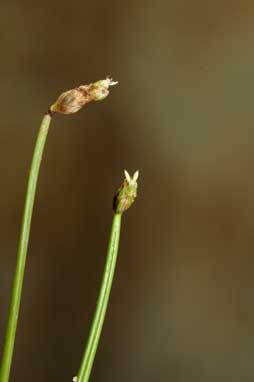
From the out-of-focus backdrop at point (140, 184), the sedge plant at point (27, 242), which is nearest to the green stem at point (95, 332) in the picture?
the sedge plant at point (27, 242)

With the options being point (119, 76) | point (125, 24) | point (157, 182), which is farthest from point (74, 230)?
point (125, 24)

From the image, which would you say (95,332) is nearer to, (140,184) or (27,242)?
(27,242)

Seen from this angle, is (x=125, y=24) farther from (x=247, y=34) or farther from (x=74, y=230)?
(x=74, y=230)

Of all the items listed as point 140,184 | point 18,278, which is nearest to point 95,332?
point 18,278

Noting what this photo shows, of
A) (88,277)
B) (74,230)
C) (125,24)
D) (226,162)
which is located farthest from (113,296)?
(125,24)

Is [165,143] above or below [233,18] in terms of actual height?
below

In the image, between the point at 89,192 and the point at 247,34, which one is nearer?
the point at 247,34

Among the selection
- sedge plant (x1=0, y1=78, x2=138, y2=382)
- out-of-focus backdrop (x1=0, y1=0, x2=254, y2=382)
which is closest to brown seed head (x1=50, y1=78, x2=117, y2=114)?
sedge plant (x1=0, y1=78, x2=138, y2=382)

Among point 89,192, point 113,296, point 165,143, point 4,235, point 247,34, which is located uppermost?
point 247,34
